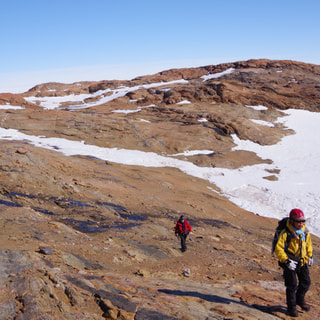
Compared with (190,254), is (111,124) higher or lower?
higher

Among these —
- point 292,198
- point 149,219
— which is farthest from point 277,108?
point 149,219

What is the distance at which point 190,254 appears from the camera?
13242mm

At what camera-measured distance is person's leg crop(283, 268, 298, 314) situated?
6562 mm

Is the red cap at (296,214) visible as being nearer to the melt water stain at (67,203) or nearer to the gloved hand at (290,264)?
the gloved hand at (290,264)

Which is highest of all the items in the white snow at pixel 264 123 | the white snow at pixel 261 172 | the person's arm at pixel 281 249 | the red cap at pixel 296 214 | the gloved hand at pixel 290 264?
the white snow at pixel 264 123

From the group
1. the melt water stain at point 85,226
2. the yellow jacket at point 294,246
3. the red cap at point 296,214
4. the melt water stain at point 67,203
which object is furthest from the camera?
the melt water stain at point 67,203

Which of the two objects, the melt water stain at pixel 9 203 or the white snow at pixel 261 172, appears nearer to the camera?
the melt water stain at pixel 9 203

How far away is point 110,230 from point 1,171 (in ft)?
31.9

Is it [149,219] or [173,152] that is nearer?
[149,219]

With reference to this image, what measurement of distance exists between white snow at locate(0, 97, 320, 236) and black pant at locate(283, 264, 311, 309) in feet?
65.5

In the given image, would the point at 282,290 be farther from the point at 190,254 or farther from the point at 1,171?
the point at 1,171

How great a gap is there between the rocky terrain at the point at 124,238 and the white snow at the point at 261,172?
2.03 metres

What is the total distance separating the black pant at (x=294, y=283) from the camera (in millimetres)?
6582

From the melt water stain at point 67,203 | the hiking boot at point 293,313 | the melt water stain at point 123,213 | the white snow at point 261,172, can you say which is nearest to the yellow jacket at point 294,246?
the hiking boot at point 293,313
